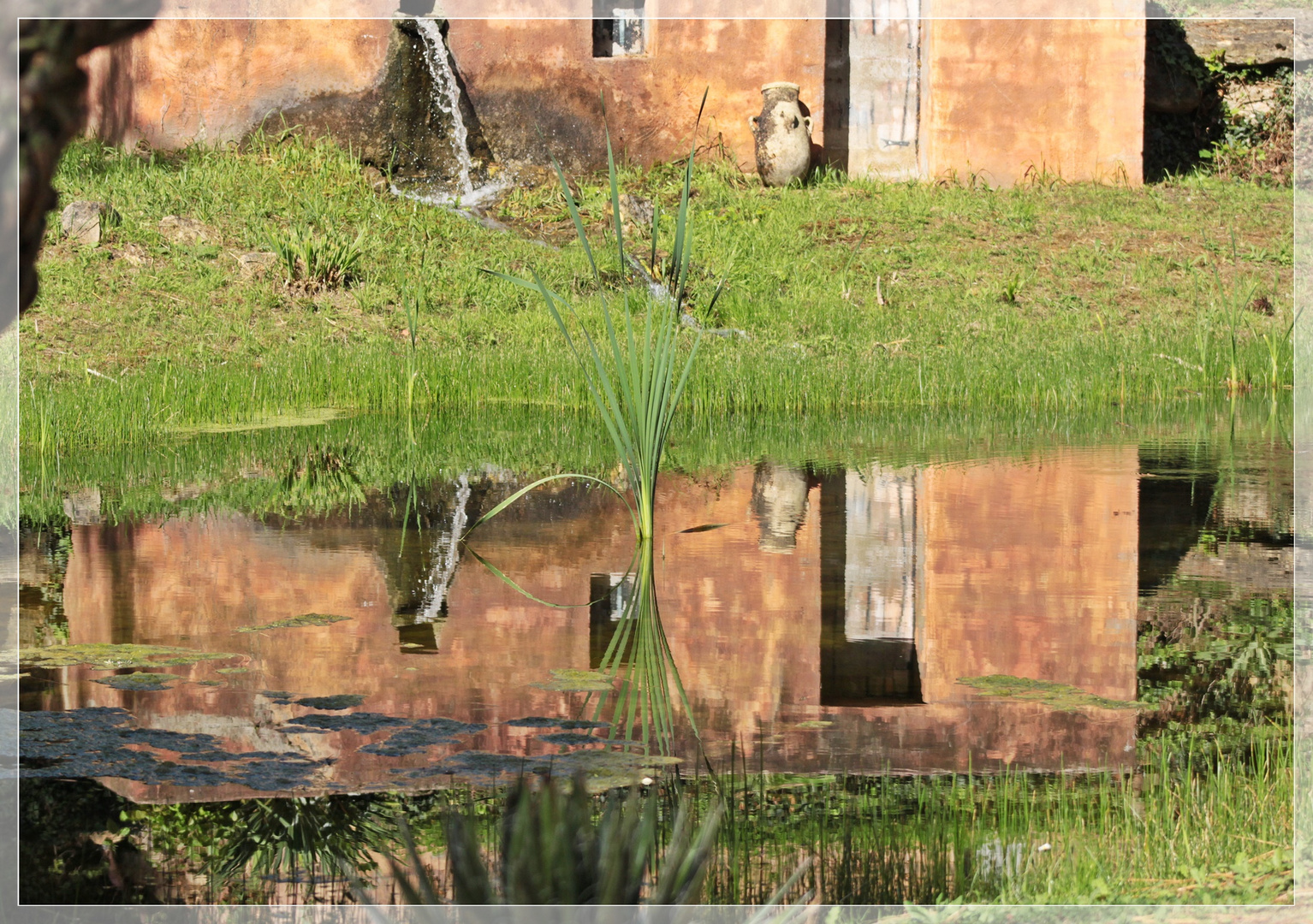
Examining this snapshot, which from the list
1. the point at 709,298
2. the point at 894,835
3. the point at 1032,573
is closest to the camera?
the point at 894,835

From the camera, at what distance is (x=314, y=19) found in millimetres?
14102

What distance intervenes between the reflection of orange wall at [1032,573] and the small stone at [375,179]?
8.32 m

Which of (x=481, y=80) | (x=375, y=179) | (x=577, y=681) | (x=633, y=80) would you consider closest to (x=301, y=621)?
(x=577, y=681)

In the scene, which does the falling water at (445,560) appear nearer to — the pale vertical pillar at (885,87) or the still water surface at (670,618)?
the still water surface at (670,618)

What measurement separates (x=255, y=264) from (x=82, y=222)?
53.6 inches

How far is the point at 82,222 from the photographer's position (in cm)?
1138

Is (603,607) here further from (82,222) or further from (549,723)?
(82,222)

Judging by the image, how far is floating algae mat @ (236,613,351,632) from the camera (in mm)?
4109

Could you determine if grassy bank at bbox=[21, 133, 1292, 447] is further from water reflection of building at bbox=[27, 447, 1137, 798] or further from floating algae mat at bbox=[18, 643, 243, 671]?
floating algae mat at bbox=[18, 643, 243, 671]

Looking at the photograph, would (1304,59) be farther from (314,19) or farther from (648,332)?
(648,332)

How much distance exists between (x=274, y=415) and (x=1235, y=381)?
579 centimetres

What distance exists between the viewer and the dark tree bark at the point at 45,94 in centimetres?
207

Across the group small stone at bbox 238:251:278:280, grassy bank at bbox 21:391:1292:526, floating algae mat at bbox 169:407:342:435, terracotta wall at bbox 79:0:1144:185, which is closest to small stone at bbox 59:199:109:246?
small stone at bbox 238:251:278:280

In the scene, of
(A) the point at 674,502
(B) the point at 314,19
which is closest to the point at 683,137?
(B) the point at 314,19
